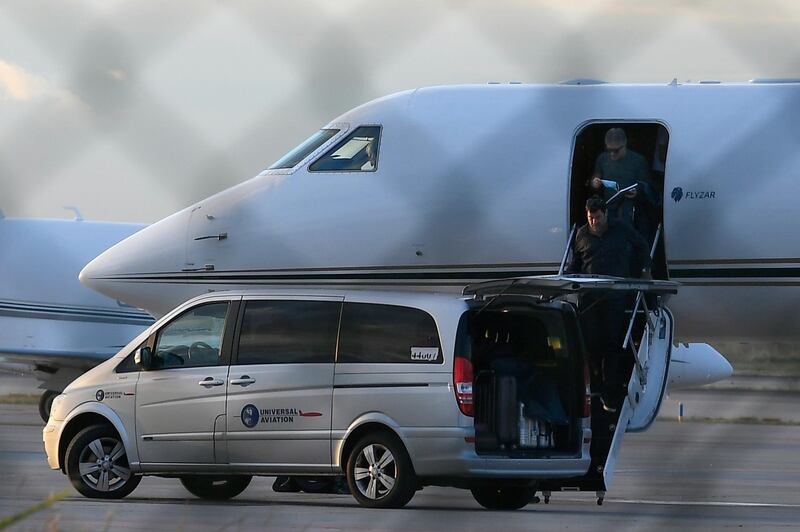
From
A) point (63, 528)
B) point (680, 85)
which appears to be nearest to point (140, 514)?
point (63, 528)

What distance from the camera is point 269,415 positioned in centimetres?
969

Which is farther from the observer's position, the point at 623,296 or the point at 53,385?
the point at 53,385

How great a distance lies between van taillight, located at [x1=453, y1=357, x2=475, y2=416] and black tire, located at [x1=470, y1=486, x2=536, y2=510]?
38.6 inches

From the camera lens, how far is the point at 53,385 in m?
22.5

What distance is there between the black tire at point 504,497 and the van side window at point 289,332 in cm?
148

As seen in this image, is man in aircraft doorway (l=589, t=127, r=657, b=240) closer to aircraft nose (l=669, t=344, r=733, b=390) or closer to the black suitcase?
the black suitcase

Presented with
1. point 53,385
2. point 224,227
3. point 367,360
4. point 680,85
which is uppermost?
point 680,85

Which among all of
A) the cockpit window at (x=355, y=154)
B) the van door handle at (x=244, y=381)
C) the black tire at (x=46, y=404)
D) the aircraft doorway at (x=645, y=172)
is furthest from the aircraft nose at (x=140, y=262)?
the black tire at (x=46, y=404)

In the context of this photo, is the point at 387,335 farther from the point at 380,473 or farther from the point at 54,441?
the point at 54,441

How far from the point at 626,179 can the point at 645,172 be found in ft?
0.57

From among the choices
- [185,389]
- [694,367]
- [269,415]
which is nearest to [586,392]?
[269,415]

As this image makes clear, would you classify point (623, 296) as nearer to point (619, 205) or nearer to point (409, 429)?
point (619, 205)

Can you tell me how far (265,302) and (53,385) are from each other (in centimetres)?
1327

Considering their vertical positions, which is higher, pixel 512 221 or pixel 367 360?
pixel 512 221
